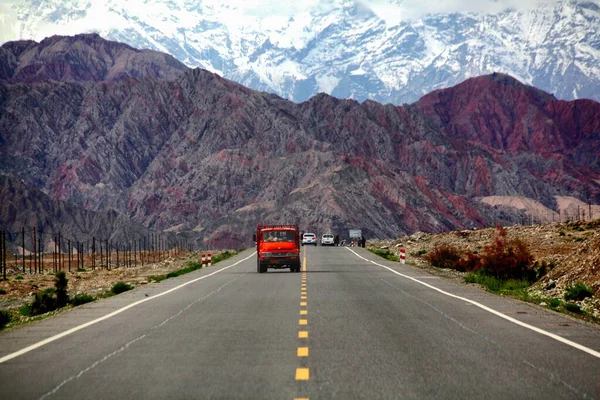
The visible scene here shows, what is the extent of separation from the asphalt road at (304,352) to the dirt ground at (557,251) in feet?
13.1

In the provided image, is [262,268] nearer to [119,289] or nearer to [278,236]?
[278,236]

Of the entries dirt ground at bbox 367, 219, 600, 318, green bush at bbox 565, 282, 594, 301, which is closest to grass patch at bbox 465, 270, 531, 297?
dirt ground at bbox 367, 219, 600, 318

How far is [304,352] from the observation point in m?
12.8

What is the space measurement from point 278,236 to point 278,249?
95 cm

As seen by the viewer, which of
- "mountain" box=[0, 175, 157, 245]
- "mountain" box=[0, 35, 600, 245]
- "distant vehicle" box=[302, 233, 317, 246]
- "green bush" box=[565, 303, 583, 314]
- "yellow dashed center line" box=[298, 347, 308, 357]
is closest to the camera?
"yellow dashed center line" box=[298, 347, 308, 357]

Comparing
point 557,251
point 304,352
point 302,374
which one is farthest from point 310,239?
point 302,374

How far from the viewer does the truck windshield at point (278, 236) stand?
138 ft

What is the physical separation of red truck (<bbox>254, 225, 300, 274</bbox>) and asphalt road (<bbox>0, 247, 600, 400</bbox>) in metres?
18.5

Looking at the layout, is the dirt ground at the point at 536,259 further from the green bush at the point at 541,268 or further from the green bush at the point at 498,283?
the green bush at the point at 498,283

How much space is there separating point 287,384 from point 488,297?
1536 cm

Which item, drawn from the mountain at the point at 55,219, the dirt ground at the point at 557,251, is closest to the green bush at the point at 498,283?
the dirt ground at the point at 557,251

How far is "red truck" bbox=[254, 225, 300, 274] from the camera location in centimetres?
4122

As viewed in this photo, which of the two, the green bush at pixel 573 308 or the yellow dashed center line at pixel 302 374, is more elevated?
the yellow dashed center line at pixel 302 374

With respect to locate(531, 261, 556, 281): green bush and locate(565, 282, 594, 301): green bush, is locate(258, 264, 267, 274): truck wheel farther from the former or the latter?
locate(565, 282, 594, 301): green bush
